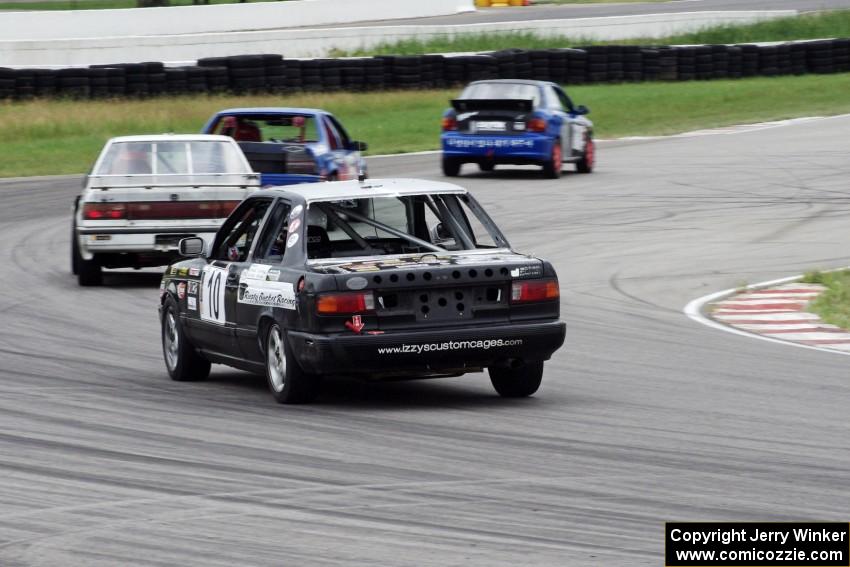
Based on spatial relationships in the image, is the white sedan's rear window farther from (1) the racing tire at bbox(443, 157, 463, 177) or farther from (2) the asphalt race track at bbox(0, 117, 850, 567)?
(1) the racing tire at bbox(443, 157, 463, 177)

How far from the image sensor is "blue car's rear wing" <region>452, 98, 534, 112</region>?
2452cm

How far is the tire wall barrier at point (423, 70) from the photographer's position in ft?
111

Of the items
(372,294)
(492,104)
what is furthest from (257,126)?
(372,294)

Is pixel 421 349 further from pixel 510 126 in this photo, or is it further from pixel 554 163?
pixel 554 163

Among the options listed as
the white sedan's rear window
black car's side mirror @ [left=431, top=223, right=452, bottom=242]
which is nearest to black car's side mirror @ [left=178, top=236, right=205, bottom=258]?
black car's side mirror @ [left=431, top=223, right=452, bottom=242]

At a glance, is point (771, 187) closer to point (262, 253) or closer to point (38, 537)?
point (262, 253)

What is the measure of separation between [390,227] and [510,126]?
15.1m

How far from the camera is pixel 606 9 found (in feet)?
194

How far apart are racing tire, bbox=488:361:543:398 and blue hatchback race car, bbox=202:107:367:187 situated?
978 cm

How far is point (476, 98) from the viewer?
81.6 ft

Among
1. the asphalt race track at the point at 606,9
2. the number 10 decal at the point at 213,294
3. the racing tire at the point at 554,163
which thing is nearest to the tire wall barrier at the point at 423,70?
the racing tire at the point at 554,163

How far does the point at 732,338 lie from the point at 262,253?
159 inches

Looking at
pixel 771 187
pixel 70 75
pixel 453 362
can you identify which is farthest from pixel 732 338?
pixel 70 75

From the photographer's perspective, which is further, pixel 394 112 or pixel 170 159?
pixel 394 112
